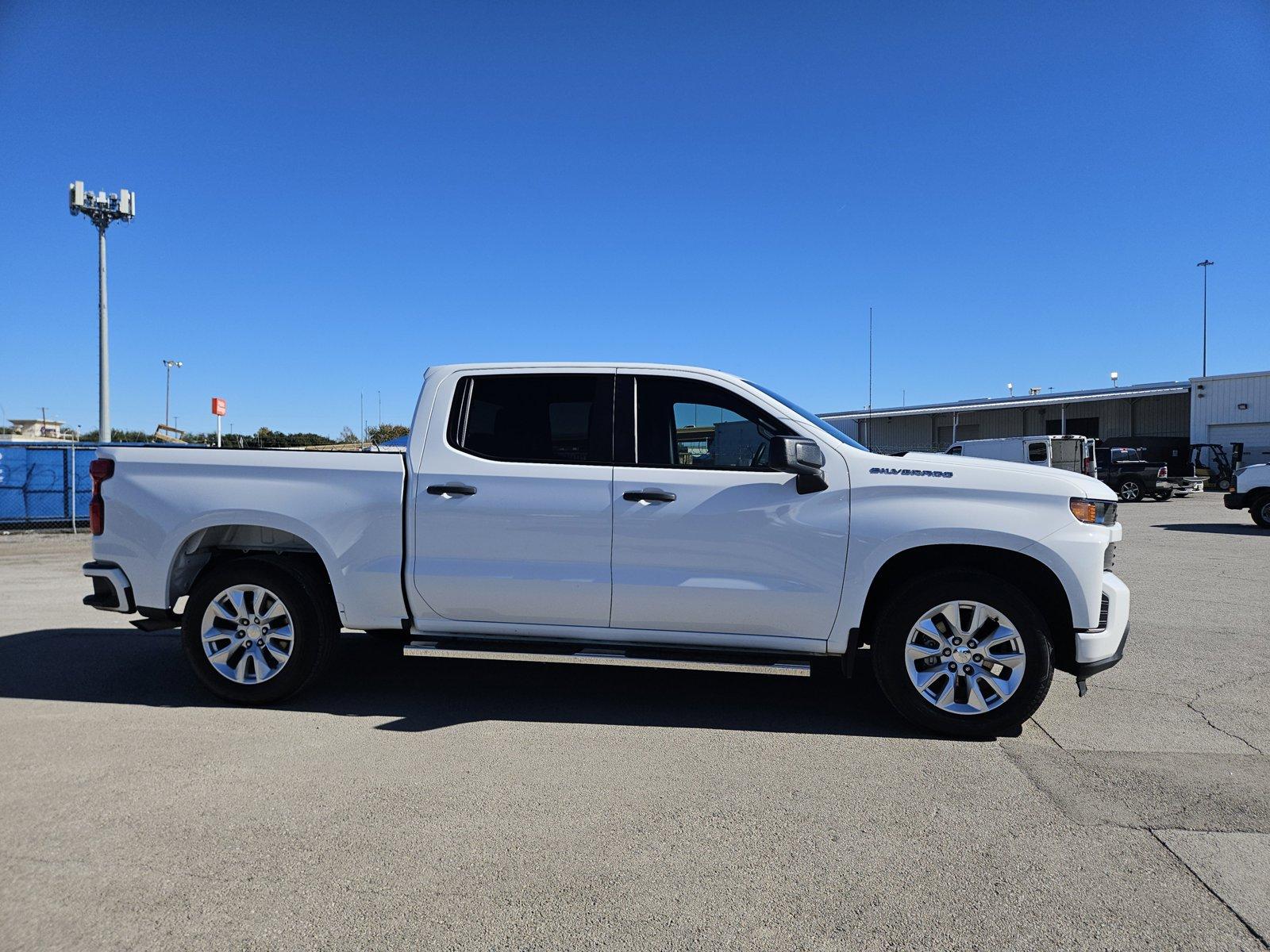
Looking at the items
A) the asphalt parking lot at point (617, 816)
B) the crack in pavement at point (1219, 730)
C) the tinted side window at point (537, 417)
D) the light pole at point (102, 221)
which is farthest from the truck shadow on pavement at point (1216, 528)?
the light pole at point (102, 221)

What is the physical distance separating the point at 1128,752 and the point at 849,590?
1.59 metres

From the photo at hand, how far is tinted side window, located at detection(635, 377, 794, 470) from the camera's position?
15.3 ft

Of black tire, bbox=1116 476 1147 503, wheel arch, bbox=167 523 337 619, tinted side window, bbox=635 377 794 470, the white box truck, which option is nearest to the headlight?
tinted side window, bbox=635 377 794 470

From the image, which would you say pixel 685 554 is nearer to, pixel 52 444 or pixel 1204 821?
pixel 1204 821

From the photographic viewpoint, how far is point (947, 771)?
3.87 meters

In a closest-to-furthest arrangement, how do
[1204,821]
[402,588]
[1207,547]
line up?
[1204,821]
[402,588]
[1207,547]

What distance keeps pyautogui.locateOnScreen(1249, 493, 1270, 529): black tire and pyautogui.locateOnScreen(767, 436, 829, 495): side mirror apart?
57.5 ft

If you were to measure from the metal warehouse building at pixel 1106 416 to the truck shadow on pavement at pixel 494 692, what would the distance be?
123 feet

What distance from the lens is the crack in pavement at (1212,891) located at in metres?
2.54

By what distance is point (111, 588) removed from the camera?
4941 mm

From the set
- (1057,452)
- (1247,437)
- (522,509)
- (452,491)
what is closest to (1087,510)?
(522,509)

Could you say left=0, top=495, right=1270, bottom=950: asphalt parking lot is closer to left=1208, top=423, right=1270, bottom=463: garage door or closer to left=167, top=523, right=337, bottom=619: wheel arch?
left=167, top=523, right=337, bottom=619: wheel arch

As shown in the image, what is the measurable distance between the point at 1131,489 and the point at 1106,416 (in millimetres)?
19934

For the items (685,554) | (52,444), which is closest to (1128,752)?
(685,554)
